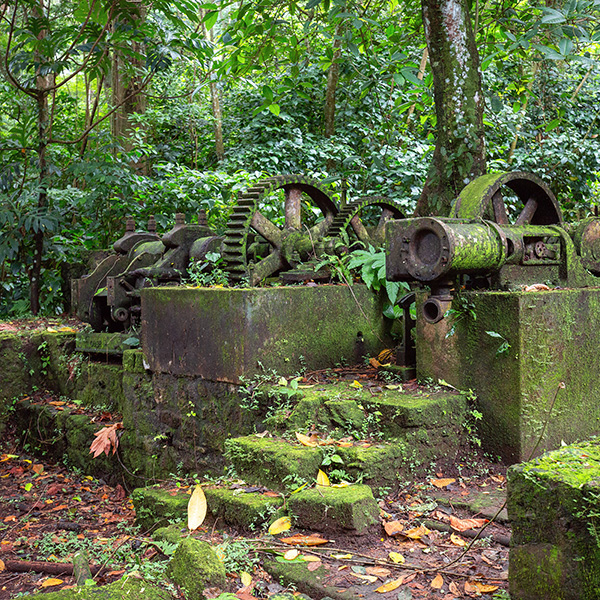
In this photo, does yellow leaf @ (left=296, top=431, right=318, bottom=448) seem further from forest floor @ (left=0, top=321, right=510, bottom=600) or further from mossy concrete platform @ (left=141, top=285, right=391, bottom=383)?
mossy concrete platform @ (left=141, top=285, right=391, bottom=383)

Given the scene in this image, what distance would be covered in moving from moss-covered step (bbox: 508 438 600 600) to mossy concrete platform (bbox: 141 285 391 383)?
2.65 metres

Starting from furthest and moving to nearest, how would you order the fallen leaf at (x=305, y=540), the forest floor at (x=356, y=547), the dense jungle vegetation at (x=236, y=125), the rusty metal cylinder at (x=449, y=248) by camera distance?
the dense jungle vegetation at (x=236, y=125), the rusty metal cylinder at (x=449, y=248), the fallen leaf at (x=305, y=540), the forest floor at (x=356, y=547)

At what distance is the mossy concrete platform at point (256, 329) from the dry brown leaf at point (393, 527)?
5.53ft

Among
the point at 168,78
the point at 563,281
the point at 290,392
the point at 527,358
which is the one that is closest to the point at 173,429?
the point at 290,392

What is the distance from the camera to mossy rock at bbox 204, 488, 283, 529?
3414mm

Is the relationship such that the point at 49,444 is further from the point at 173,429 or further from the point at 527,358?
the point at 527,358

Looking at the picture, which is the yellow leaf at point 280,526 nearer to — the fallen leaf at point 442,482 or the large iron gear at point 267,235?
the fallen leaf at point 442,482

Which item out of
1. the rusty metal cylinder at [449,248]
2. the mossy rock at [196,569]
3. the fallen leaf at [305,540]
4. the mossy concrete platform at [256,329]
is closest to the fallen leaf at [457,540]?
the fallen leaf at [305,540]

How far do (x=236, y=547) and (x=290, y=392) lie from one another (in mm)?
1415

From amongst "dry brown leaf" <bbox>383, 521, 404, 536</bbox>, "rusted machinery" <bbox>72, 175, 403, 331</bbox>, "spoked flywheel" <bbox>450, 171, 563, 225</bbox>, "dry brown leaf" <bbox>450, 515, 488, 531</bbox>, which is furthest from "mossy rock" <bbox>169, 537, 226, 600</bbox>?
"spoked flywheel" <bbox>450, 171, 563, 225</bbox>

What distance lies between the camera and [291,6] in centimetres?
655

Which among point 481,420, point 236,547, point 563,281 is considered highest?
point 563,281

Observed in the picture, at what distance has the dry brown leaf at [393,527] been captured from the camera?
3.30m

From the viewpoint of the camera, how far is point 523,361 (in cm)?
404
